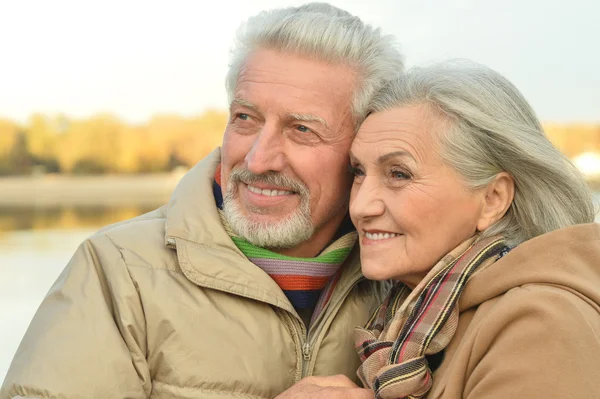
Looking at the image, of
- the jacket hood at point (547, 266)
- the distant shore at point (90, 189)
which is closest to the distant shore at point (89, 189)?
the distant shore at point (90, 189)

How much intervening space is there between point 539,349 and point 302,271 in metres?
0.93

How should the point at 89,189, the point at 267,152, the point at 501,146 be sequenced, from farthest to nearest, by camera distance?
the point at 89,189 → the point at 267,152 → the point at 501,146

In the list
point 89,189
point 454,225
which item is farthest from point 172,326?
point 89,189

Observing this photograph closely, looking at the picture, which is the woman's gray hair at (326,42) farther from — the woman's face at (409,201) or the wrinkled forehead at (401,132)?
the woman's face at (409,201)

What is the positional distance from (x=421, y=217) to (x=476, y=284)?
0.93 ft

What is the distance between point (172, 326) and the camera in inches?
93.5

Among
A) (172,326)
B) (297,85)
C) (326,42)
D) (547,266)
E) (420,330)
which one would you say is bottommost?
(172,326)

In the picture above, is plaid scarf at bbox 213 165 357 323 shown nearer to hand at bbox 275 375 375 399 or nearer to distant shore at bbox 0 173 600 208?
hand at bbox 275 375 375 399

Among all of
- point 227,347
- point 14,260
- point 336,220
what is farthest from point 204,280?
point 14,260

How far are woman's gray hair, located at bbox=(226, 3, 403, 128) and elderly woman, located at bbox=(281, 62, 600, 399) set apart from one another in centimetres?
14

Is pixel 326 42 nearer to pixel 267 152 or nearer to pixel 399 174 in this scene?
pixel 267 152

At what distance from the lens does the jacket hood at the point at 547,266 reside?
2035 mm

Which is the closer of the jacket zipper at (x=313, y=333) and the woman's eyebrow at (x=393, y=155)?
the woman's eyebrow at (x=393, y=155)

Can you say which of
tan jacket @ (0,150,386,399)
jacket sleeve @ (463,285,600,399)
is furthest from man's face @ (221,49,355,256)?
jacket sleeve @ (463,285,600,399)
